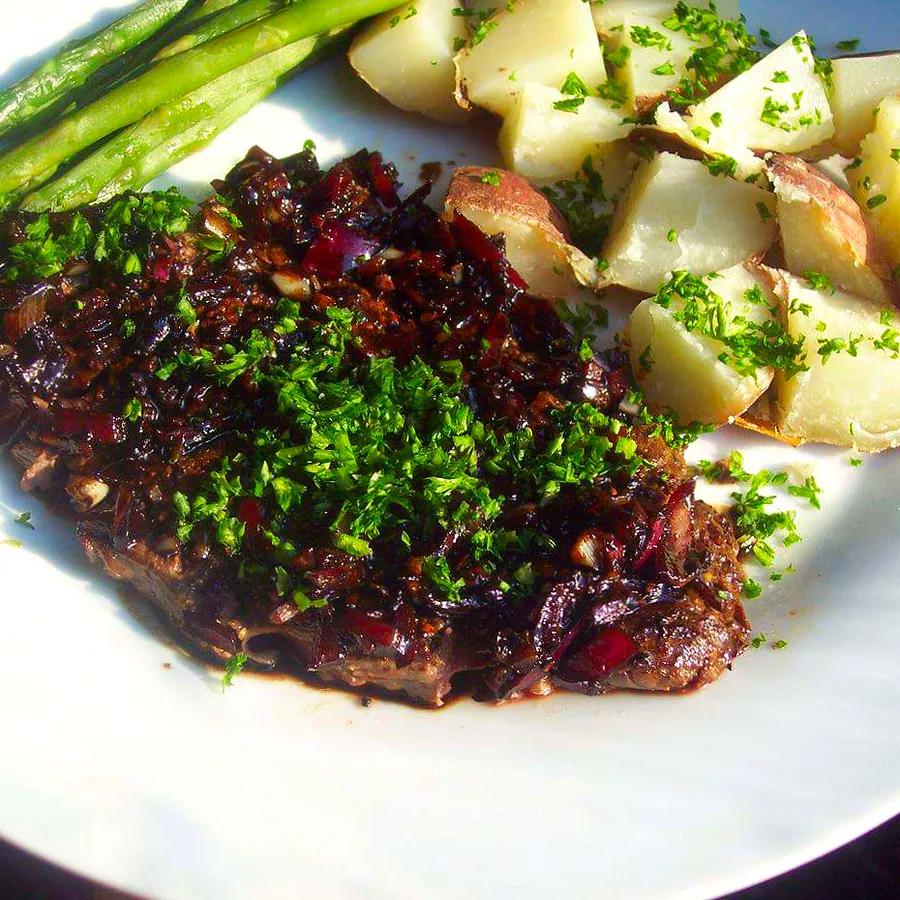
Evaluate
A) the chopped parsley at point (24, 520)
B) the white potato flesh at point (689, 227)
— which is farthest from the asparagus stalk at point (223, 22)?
the chopped parsley at point (24, 520)

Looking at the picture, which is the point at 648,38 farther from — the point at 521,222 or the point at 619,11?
the point at 521,222

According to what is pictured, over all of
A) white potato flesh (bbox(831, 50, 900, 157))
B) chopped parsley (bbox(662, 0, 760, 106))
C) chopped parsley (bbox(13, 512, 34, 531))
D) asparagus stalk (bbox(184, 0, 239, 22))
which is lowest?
white potato flesh (bbox(831, 50, 900, 157))

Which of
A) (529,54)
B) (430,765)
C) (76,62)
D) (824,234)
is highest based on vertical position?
(76,62)

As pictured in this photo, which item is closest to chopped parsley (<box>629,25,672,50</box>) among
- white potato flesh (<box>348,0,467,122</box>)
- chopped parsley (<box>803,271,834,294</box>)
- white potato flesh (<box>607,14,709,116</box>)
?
white potato flesh (<box>607,14,709,116</box>)

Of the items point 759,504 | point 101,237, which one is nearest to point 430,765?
point 759,504

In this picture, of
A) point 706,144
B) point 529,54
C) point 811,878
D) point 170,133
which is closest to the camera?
point 811,878

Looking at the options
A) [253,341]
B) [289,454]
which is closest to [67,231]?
[253,341]

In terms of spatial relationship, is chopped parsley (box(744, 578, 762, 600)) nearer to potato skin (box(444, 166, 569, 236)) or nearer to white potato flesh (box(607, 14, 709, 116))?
potato skin (box(444, 166, 569, 236))
